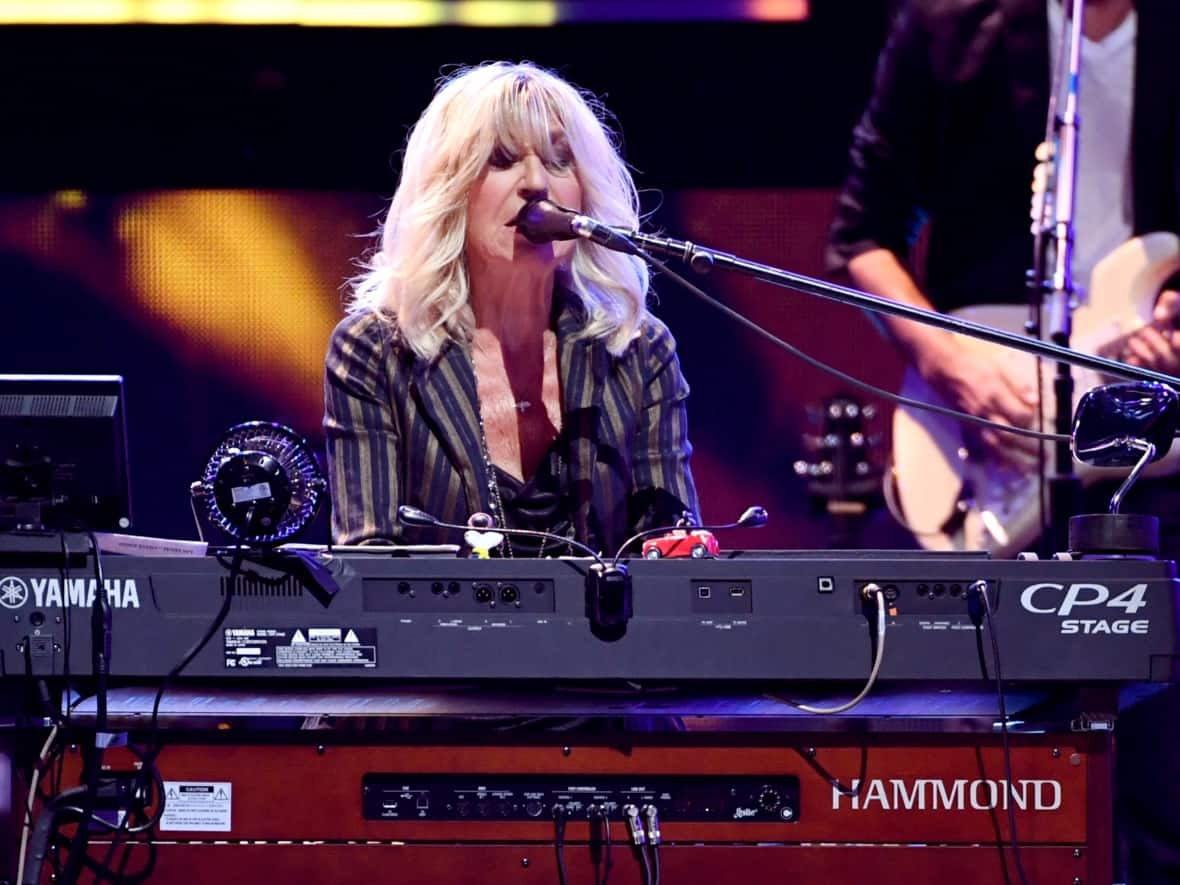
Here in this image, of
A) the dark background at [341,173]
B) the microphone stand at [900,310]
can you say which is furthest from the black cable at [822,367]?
the dark background at [341,173]

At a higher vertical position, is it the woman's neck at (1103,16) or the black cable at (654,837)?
the woman's neck at (1103,16)

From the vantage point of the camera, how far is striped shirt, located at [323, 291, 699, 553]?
242 cm

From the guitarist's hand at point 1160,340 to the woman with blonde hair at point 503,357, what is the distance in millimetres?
1538

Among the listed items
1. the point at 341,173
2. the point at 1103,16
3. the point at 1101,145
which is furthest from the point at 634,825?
the point at 341,173

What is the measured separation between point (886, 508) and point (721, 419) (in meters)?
0.58

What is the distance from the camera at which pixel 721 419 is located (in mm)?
4438

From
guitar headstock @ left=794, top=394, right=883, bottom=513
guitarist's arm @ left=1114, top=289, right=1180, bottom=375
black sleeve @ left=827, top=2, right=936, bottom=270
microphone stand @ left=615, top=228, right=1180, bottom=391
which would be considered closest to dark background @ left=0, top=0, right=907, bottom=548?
guitar headstock @ left=794, top=394, right=883, bottom=513

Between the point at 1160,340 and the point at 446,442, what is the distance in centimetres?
211

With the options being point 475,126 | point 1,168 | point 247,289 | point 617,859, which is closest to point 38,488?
point 617,859

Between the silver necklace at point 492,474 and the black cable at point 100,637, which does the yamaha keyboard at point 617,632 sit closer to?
the black cable at point 100,637

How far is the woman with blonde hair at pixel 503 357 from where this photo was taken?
246 cm

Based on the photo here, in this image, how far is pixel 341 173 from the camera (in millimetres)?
4449

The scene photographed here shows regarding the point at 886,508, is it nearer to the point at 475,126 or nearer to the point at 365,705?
the point at 475,126

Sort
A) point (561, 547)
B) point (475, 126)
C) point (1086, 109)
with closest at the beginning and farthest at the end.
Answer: point (561, 547) → point (475, 126) → point (1086, 109)
